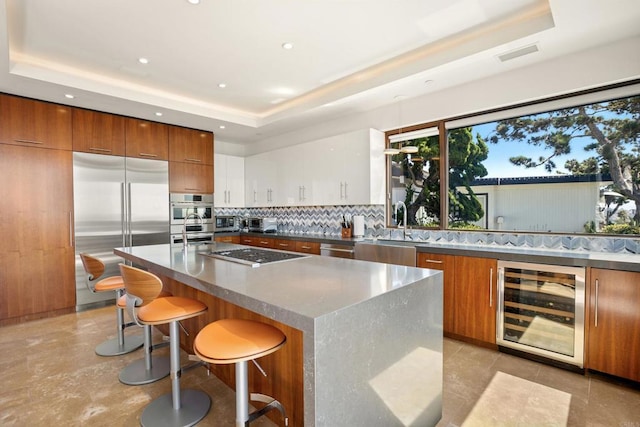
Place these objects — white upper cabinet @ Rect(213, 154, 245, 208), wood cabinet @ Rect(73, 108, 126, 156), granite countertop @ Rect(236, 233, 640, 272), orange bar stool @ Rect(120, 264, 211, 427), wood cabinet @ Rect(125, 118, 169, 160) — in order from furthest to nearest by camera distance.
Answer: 1. white upper cabinet @ Rect(213, 154, 245, 208)
2. wood cabinet @ Rect(125, 118, 169, 160)
3. wood cabinet @ Rect(73, 108, 126, 156)
4. granite countertop @ Rect(236, 233, 640, 272)
5. orange bar stool @ Rect(120, 264, 211, 427)

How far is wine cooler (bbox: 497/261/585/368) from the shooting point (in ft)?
8.02

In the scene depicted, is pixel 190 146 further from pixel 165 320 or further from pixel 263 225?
pixel 165 320

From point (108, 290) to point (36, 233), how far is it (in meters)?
1.81

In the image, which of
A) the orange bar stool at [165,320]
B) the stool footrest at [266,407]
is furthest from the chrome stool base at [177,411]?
the stool footrest at [266,407]

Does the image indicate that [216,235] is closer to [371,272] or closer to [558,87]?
[371,272]

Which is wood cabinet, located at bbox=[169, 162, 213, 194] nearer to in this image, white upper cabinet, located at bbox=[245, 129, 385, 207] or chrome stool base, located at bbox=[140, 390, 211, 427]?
white upper cabinet, located at bbox=[245, 129, 385, 207]

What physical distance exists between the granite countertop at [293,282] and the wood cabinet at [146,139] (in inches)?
107

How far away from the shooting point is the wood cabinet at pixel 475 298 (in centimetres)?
285

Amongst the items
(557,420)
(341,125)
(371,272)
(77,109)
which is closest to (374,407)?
(371,272)

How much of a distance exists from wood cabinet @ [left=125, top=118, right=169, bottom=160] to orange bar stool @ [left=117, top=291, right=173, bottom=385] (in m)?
2.83

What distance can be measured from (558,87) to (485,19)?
39.5 inches

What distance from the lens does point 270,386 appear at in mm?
1864

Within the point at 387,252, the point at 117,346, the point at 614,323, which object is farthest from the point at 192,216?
the point at 614,323

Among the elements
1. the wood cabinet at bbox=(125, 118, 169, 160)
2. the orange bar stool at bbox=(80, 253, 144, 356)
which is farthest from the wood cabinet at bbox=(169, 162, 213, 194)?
the orange bar stool at bbox=(80, 253, 144, 356)
